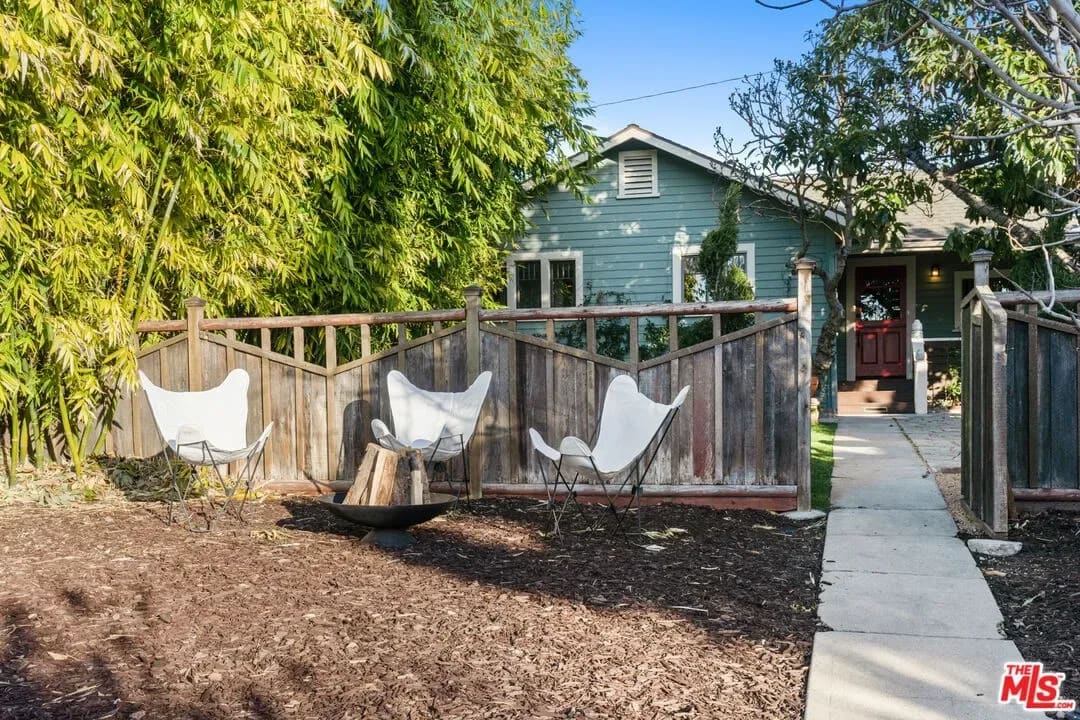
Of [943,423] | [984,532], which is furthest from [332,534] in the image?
[943,423]

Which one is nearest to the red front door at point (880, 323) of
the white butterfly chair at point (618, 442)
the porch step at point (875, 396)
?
the porch step at point (875, 396)

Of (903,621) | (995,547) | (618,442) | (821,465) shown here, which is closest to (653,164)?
(821,465)

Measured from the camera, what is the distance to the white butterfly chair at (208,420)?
5.33 metres

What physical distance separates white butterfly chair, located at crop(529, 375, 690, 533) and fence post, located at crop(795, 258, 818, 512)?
70 centimetres

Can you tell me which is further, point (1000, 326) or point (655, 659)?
point (1000, 326)

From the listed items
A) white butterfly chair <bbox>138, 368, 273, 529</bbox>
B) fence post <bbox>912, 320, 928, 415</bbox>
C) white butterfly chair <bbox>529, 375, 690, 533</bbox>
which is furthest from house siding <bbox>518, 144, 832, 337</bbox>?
white butterfly chair <bbox>138, 368, 273, 529</bbox>

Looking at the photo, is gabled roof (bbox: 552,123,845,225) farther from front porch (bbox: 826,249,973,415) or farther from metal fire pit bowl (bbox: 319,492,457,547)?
metal fire pit bowl (bbox: 319,492,457,547)

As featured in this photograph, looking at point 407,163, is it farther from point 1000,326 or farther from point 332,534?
point 1000,326

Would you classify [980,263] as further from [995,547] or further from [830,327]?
[830,327]

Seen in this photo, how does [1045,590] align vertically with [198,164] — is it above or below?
below

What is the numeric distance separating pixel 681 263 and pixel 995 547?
27.3 ft

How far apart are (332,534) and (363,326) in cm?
175

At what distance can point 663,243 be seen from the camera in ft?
41.3

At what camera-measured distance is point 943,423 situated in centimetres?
1053
